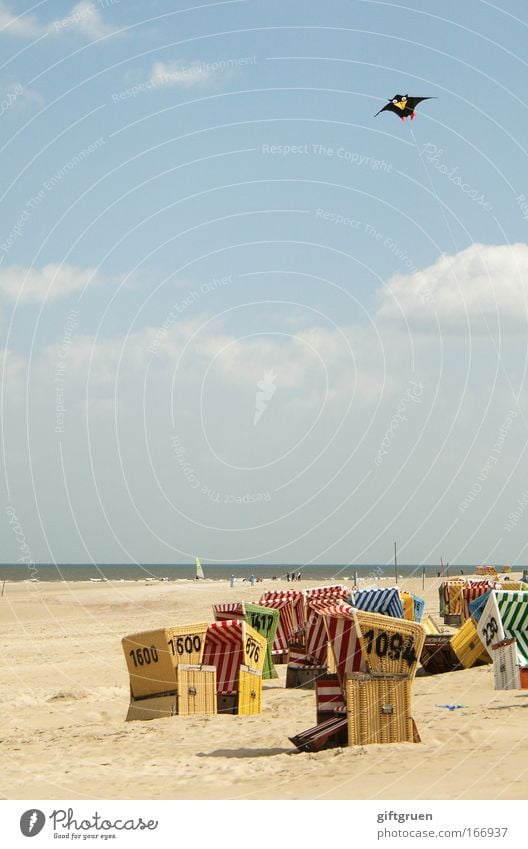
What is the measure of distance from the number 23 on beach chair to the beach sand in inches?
17.1

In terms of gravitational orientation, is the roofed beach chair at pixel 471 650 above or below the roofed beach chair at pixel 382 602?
below

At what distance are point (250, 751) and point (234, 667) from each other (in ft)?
12.2

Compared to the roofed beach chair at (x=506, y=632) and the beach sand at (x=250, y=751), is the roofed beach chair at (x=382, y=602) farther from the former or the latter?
the roofed beach chair at (x=506, y=632)

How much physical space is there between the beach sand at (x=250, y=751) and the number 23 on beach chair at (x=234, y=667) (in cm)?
43

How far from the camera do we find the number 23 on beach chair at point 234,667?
53.6 ft

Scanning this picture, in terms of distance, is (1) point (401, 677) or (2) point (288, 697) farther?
(2) point (288, 697)

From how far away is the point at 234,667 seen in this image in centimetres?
1666

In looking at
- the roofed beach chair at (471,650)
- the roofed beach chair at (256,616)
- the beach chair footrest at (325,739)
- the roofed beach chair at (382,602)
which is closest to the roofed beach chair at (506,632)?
Result: the roofed beach chair at (471,650)

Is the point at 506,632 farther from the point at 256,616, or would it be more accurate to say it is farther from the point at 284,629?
the point at 284,629
